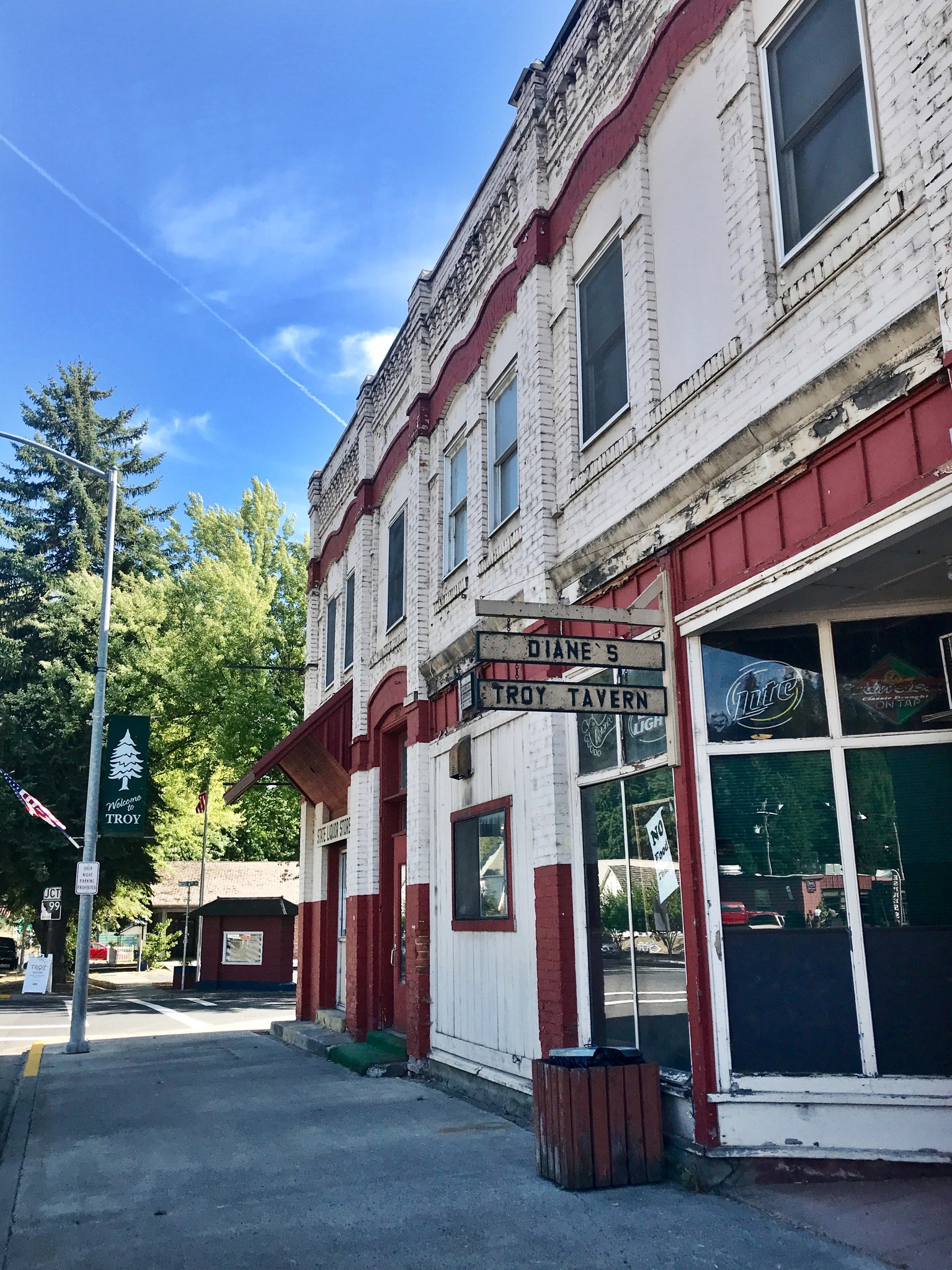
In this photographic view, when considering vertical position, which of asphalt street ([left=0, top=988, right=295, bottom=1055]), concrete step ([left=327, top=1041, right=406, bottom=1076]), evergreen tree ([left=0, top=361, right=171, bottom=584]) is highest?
evergreen tree ([left=0, top=361, right=171, bottom=584])

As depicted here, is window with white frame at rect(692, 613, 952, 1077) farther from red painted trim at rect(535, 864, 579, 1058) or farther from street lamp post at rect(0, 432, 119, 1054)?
street lamp post at rect(0, 432, 119, 1054)

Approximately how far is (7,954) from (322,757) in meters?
28.5

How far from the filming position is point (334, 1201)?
6.45 metres

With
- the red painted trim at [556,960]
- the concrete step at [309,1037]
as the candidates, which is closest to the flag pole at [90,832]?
the concrete step at [309,1037]

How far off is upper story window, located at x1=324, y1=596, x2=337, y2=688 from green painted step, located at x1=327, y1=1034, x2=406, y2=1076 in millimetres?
7041

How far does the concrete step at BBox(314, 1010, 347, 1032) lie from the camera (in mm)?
15078

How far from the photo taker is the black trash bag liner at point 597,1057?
21.7 feet

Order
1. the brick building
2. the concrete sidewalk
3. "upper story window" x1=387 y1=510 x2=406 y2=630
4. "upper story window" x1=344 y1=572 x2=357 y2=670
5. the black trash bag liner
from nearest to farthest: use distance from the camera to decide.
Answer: the concrete sidewalk, the brick building, the black trash bag liner, "upper story window" x1=387 y1=510 x2=406 y2=630, "upper story window" x1=344 y1=572 x2=357 y2=670

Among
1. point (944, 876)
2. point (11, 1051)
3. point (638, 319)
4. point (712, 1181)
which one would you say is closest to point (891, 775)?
point (944, 876)

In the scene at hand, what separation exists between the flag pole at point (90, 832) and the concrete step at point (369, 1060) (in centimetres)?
422

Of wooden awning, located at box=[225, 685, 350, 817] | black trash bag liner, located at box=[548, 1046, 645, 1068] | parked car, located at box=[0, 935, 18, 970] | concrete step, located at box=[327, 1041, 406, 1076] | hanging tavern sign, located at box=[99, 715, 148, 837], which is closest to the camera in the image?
black trash bag liner, located at box=[548, 1046, 645, 1068]

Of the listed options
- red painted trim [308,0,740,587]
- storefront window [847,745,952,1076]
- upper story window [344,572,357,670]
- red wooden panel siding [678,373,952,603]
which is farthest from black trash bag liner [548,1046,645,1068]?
upper story window [344,572,357,670]

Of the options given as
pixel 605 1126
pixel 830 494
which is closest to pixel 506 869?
pixel 605 1126

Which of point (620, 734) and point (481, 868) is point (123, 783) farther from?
point (620, 734)
